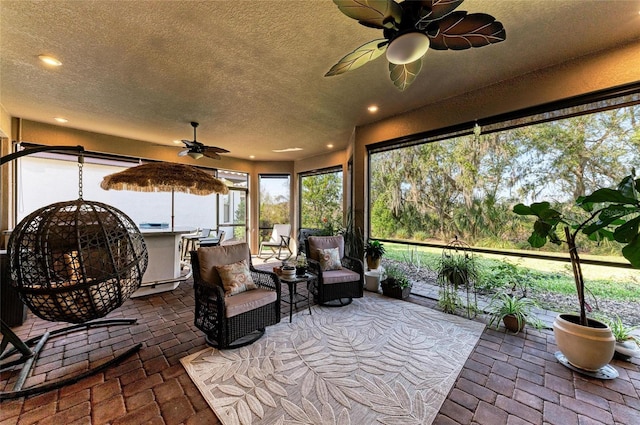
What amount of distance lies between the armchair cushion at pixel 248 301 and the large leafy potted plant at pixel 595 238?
2783 millimetres

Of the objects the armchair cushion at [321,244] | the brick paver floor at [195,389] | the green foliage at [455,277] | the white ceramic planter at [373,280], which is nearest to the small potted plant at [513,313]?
the brick paver floor at [195,389]

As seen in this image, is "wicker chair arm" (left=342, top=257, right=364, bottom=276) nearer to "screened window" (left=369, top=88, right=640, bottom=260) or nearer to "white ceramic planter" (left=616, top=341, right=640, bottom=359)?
"screened window" (left=369, top=88, right=640, bottom=260)

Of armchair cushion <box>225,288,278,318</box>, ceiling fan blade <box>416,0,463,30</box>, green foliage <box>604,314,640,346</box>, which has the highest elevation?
ceiling fan blade <box>416,0,463,30</box>

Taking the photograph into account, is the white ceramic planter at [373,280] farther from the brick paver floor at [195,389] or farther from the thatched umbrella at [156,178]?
Result: the thatched umbrella at [156,178]

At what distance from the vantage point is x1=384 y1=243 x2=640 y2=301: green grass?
264 centimetres

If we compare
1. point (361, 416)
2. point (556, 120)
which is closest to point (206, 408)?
point (361, 416)

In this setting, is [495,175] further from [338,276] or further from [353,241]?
[338,276]

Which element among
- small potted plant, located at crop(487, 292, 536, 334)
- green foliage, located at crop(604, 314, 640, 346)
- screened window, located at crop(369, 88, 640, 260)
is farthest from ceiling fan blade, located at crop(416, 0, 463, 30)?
green foliage, located at crop(604, 314, 640, 346)

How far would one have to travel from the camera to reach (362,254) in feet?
14.6

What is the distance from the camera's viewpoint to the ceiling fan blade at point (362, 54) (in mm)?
1677

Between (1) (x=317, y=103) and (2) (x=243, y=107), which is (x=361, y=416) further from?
(2) (x=243, y=107)

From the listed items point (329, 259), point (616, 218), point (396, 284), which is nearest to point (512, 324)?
point (396, 284)

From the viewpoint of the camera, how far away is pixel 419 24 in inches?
59.6

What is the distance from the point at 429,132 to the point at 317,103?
1.83m
